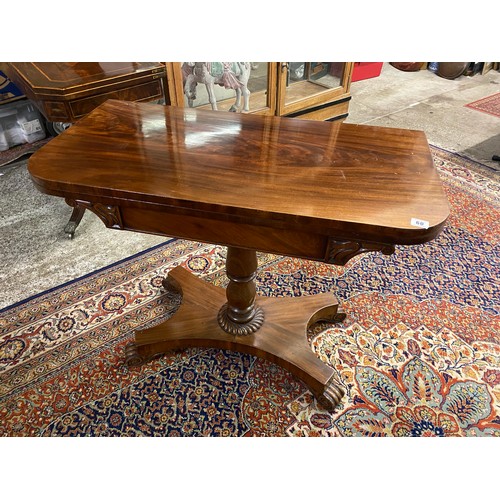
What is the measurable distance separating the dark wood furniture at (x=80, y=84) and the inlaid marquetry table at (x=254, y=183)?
41 centimetres

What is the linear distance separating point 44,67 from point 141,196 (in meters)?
1.38

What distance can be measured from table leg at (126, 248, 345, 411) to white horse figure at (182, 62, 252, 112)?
4.61ft

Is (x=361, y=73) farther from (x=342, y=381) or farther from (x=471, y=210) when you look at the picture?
(x=342, y=381)

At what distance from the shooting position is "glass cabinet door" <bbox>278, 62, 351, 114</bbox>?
2770mm

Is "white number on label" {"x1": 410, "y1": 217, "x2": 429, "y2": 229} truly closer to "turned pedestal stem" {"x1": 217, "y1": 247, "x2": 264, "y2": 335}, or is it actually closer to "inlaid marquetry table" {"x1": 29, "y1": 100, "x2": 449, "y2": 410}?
"inlaid marquetry table" {"x1": 29, "y1": 100, "x2": 449, "y2": 410}

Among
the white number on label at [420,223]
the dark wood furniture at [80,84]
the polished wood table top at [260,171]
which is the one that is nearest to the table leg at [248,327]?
the polished wood table top at [260,171]

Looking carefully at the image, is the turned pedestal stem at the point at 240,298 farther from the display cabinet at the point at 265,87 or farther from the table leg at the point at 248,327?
the display cabinet at the point at 265,87

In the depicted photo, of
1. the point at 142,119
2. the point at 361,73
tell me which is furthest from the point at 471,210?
the point at 361,73

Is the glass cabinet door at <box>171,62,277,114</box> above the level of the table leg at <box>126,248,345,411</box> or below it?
above

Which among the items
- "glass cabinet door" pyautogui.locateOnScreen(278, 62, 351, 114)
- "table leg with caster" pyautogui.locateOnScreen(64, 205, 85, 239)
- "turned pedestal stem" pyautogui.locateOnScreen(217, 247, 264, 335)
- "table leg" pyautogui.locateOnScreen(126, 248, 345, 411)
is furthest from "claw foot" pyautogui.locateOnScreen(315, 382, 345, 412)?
"glass cabinet door" pyautogui.locateOnScreen(278, 62, 351, 114)

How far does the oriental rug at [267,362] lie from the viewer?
123 centimetres

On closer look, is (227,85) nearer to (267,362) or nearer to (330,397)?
(267,362)

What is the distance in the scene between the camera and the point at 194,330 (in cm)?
140

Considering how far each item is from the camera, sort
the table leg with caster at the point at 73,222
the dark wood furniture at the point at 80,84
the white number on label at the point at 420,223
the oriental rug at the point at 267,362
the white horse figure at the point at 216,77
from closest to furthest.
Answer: the white number on label at the point at 420,223
the oriental rug at the point at 267,362
the dark wood furniture at the point at 80,84
the table leg with caster at the point at 73,222
the white horse figure at the point at 216,77
